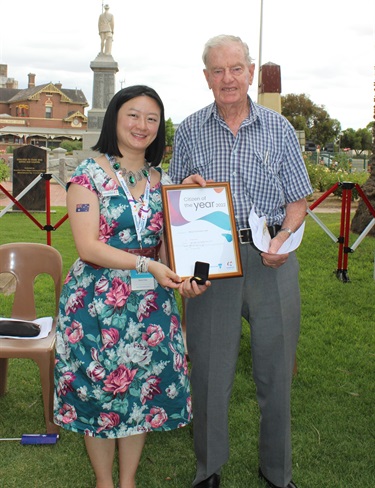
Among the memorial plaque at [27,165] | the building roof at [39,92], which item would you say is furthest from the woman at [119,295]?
the building roof at [39,92]

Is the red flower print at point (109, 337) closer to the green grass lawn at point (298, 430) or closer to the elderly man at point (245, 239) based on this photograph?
the elderly man at point (245, 239)

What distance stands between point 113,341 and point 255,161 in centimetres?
105

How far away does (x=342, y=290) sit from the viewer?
812cm

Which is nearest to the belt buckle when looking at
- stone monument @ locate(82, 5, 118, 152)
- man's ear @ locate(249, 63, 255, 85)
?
man's ear @ locate(249, 63, 255, 85)

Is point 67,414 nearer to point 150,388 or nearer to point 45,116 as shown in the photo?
point 150,388

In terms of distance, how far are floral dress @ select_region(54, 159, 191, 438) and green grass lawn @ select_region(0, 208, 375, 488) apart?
78cm

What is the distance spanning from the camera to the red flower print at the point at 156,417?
9.65 ft

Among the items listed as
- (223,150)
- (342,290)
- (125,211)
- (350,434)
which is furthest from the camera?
(342,290)

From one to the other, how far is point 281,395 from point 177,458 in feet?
3.19

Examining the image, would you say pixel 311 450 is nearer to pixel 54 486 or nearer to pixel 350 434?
pixel 350 434

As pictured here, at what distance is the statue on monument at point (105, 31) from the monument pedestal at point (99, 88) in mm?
319

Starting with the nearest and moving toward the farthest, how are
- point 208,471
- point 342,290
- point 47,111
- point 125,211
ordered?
point 125,211, point 208,471, point 342,290, point 47,111

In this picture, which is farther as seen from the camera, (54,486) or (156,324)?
(54,486)

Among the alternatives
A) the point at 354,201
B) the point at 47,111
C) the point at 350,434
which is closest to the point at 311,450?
the point at 350,434
